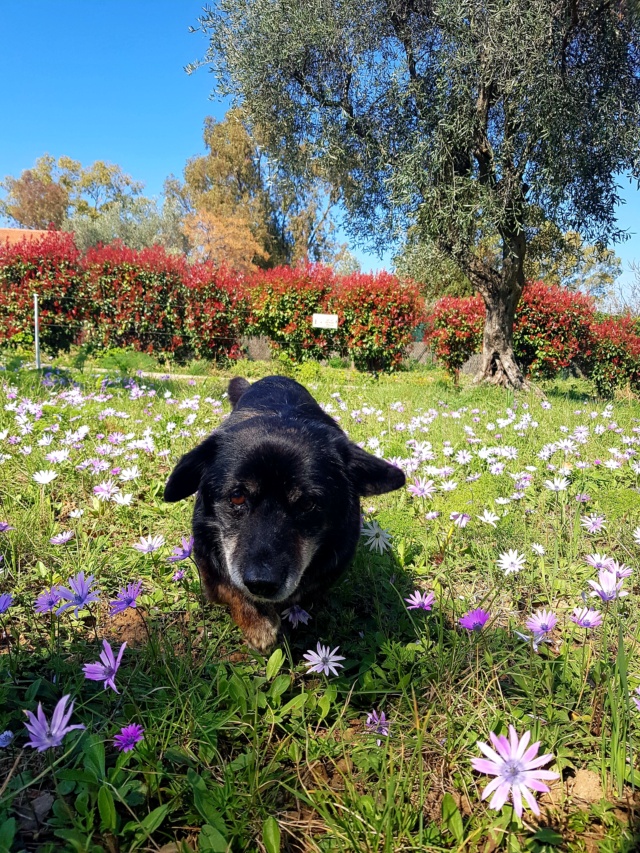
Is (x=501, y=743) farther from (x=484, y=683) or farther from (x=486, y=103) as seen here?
(x=486, y=103)

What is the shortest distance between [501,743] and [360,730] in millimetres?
776

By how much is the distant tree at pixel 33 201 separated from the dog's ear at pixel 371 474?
62.4 metres

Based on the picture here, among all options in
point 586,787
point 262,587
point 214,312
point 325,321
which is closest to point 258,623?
point 262,587

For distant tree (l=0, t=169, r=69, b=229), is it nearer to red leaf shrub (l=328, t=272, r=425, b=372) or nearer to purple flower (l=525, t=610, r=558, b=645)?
red leaf shrub (l=328, t=272, r=425, b=372)

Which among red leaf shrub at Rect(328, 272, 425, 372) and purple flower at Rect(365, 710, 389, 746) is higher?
red leaf shrub at Rect(328, 272, 425, 372)

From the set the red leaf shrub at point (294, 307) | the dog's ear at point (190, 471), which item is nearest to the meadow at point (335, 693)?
the dog's ear at point (190, 471)

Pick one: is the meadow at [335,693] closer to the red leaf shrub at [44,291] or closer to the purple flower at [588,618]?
the purple flower at [588,618]

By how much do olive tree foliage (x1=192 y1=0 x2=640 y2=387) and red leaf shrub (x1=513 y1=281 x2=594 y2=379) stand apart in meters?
3.64

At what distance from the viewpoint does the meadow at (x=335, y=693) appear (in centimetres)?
117

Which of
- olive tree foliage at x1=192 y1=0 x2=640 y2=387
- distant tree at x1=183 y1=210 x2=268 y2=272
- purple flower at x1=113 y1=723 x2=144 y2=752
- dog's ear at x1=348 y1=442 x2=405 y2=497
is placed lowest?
purple flower at x1=113 y1=723 x2=144 y2=752

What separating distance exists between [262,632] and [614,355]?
631 inches

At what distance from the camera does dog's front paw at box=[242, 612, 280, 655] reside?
79.5 inches

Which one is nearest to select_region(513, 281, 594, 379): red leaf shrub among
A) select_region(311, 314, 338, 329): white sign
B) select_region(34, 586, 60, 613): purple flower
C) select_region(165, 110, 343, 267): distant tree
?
select_region(311, 314, 338, 329): white sign

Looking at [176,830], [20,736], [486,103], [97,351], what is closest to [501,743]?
[176,830]
